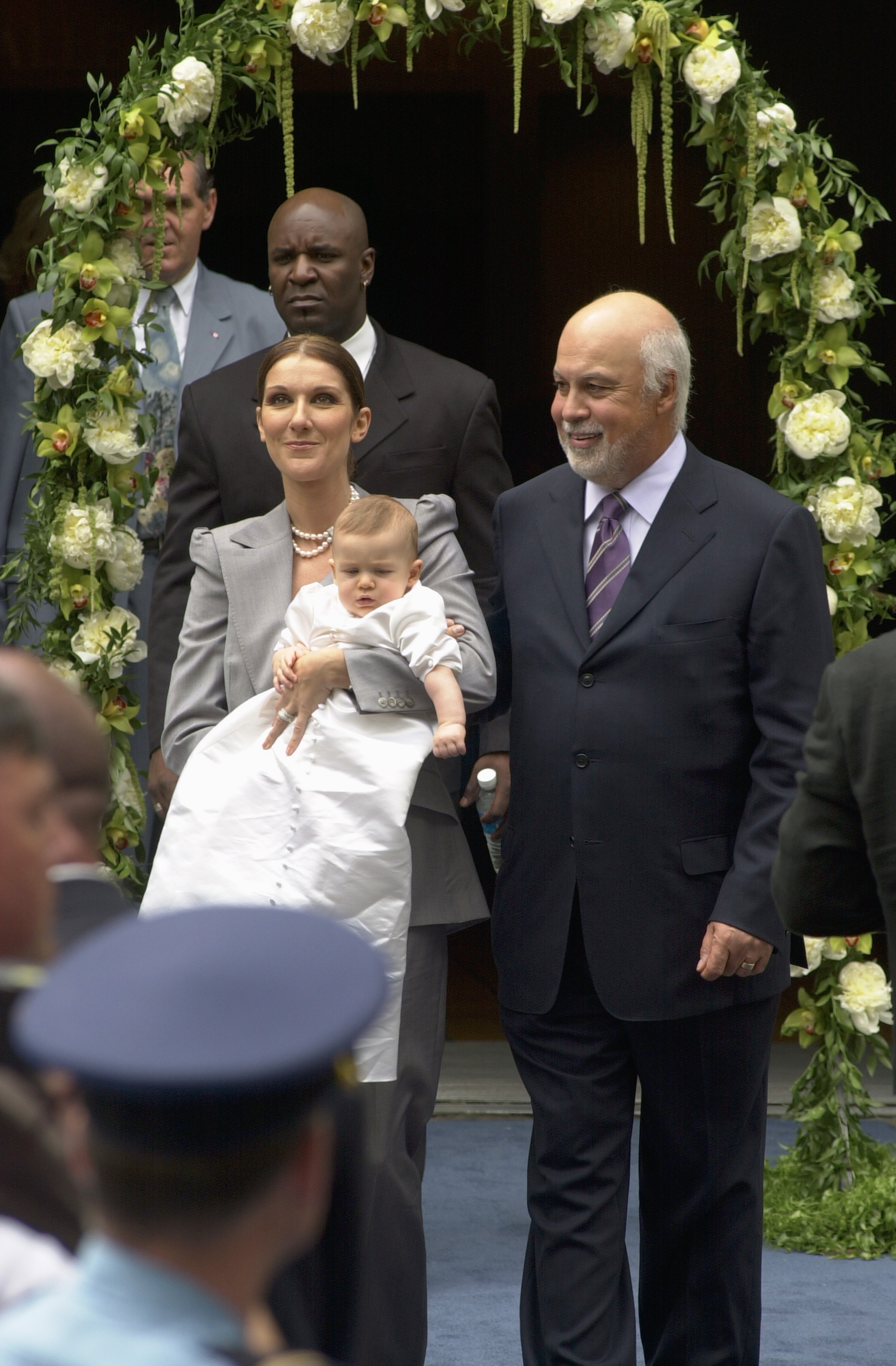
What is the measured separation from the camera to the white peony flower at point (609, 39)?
379 centimetres

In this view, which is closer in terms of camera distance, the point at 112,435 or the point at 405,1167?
the point at 405,1167

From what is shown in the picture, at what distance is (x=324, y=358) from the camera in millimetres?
3248

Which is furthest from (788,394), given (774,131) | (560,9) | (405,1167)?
(405,1167)

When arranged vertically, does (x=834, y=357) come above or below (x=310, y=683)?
above

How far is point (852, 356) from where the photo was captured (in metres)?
4.03

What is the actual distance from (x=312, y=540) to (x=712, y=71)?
1.36 meters

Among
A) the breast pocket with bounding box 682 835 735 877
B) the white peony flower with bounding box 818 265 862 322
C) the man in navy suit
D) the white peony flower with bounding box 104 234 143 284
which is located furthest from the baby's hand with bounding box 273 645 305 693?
the white peony flower with bounding box 818 265 862 322

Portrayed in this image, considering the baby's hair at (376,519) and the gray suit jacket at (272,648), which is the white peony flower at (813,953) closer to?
the gray suit jacket at (272,648)

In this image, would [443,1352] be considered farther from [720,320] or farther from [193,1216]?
[720,320]

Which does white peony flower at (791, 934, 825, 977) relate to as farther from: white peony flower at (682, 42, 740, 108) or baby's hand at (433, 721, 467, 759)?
white peony flower at (682, 42, 740, 108)

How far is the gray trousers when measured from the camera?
10.3 ft

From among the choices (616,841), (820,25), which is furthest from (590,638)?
(820,25)

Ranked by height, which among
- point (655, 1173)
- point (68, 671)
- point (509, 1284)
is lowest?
point (509, 1284)

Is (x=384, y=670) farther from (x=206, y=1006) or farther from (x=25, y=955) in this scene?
(x=206, y=1006)
